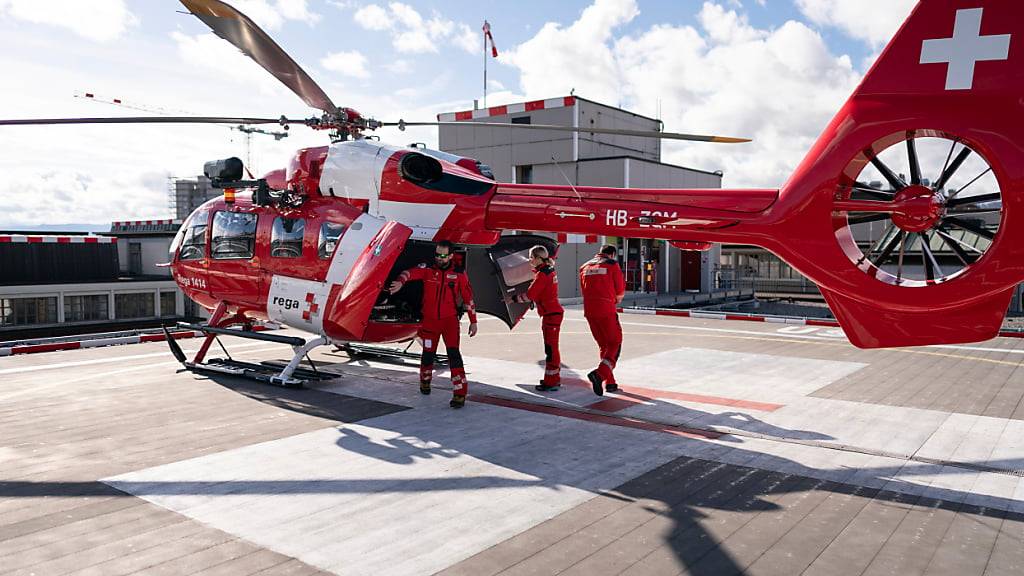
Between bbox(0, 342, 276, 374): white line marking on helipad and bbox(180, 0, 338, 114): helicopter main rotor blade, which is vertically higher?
bbox(180, 0, 338, 114): helicopter main rotor blade

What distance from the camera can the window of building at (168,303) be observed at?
2878cm

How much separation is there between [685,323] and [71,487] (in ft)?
48.9

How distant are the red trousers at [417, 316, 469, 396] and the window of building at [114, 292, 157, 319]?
Answer: 73.3 ft

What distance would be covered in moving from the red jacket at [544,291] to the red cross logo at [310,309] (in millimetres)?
3088

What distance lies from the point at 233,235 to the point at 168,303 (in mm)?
20559

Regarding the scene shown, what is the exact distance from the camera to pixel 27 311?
24.5 meters

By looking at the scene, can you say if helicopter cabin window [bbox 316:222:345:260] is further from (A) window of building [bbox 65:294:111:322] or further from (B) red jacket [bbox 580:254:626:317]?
(A) window of building [bbox 65:294:111:322]

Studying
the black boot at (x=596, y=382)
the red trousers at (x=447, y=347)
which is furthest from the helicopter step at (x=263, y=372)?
the black boot at (x=596, y=382)

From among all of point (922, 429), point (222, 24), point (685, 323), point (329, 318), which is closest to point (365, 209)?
point (329, 318)

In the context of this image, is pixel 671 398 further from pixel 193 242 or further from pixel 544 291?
pixel 193 242

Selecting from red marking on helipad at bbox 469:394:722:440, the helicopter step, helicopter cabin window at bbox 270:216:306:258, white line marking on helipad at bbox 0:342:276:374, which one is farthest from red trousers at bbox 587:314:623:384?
white line marking on helipad at bbox 0:342:276:374

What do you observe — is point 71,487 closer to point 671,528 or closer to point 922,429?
point 671,528

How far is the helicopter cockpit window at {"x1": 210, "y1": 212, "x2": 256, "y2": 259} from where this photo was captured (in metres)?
11.0

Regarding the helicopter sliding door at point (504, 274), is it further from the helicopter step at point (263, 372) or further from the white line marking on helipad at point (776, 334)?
the white line marking on helipad at point (776, 334)
